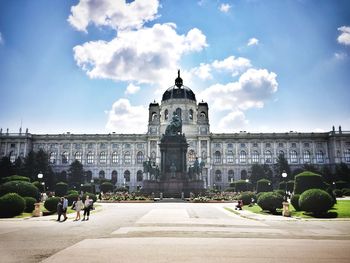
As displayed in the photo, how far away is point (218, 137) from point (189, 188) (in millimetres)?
59012

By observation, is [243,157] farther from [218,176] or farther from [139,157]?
[139,157]

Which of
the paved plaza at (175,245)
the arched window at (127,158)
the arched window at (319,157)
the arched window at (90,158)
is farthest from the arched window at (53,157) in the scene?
the paved plaza at (175,245)

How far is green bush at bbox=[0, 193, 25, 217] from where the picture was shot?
68.7 ft

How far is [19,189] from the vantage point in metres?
25.9

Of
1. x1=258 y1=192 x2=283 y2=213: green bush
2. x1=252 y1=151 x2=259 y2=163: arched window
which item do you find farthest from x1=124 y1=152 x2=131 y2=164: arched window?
x1=258 y1=192 x2=283 y2=213: green bush

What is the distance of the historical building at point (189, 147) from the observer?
3851 inches

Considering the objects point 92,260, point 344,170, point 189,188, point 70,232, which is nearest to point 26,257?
point 92,260

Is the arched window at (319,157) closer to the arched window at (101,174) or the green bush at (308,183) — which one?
the arched window at (101,174)

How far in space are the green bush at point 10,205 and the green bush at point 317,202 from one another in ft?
56.8

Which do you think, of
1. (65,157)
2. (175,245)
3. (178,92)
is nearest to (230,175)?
(178,92)

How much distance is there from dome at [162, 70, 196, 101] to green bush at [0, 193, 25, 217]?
81.0 meters

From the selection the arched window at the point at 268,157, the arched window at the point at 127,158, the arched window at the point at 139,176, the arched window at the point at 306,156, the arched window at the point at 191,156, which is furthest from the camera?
the arched window at the point at 127,158

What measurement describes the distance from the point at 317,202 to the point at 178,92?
82.3 m

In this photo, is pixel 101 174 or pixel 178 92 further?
pixel 178 92
